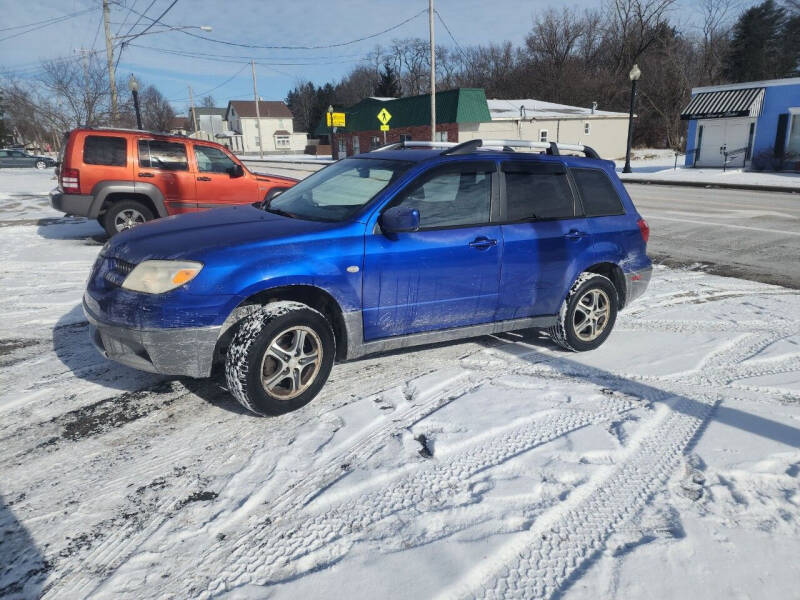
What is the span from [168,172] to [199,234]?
20.8ft

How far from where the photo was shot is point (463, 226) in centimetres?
415

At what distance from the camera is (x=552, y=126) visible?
4012 cm

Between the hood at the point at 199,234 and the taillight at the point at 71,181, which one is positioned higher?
the taillight at the point at 71,181

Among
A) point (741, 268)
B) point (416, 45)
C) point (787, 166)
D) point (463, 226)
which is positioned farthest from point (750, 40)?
point (463, 226)

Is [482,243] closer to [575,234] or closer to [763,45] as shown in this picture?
[575,234]

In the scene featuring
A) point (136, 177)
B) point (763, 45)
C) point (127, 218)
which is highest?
point (763, 45)

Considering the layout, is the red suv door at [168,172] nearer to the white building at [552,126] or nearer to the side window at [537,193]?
the side window at [537,193]

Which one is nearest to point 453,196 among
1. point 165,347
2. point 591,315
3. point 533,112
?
point 591,315

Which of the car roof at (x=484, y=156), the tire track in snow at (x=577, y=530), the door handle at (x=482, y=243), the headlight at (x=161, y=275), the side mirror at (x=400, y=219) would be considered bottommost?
the tire track in snow at (x=577, y=530)

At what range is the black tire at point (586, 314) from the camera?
472 cm

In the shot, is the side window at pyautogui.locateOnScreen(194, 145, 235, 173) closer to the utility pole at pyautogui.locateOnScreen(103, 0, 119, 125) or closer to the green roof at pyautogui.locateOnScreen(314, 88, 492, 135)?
the utility pole at pyautogui.locateOnScreen(103, 0, 119, 125)

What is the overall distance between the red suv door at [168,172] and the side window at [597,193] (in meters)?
6.90

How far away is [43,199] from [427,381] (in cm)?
1738

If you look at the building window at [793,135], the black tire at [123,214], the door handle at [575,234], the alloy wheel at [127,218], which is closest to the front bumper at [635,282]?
the door handle at [575,234]
